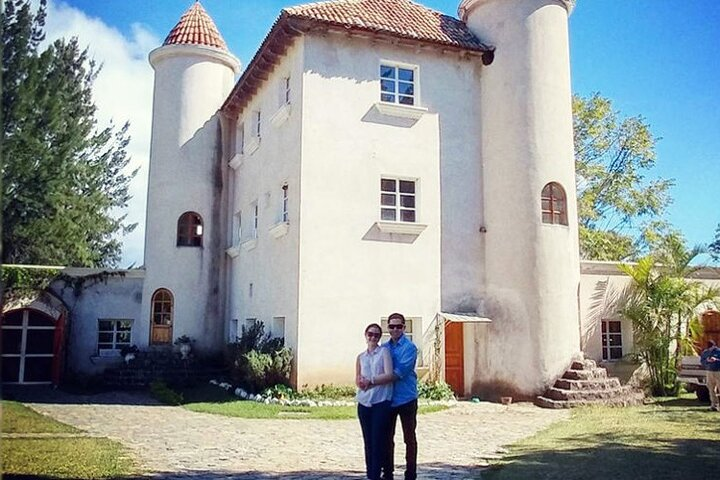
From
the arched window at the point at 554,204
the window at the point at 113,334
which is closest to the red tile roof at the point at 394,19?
the arched window at the point at 554,204

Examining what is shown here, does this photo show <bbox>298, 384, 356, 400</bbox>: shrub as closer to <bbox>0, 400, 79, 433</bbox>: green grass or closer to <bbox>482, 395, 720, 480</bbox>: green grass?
<bbox>482, 395, 720, 480</bbox>: green grass

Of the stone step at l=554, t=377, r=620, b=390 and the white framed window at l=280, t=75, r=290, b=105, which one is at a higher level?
the white framed window at l=280, t=75, r=290, b=105

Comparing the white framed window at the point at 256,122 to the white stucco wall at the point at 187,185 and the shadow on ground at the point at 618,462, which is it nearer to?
the white stucco wall at the point at 187,185

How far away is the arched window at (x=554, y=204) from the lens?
16.4 metres

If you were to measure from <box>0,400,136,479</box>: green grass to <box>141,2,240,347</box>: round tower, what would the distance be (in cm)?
1024

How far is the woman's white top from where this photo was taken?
260 inches

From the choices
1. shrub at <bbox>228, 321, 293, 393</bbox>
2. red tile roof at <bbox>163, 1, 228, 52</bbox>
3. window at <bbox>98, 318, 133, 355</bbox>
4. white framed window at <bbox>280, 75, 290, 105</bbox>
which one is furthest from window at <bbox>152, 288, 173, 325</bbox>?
red tile roof at <bbox>163, 1, 228, 52</bbox>

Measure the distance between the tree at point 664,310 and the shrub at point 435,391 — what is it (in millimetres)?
5601

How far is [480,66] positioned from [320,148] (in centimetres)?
563

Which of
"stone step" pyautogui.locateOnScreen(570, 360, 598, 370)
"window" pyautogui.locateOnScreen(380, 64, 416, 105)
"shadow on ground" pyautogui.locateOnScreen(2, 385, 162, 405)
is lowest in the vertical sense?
"shadow on ground" pyautogui.locateOnScreen(2, 385, 162, 405)

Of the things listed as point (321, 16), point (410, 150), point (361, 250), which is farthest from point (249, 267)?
point (321, 16)

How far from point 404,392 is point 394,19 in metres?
12.6

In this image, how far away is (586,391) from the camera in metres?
14.9

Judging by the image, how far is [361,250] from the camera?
15.3m
